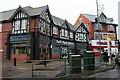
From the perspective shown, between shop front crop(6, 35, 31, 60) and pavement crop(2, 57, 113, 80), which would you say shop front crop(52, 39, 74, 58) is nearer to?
shop front crop(6, 35, 31, 60)

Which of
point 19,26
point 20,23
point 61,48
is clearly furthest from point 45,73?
point 61,48

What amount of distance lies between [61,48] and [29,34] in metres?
10.6

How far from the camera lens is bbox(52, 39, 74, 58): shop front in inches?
1616

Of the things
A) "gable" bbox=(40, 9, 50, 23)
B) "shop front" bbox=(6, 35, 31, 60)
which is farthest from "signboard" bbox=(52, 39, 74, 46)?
"shop front" bbox=(6, 35, 31, 60)

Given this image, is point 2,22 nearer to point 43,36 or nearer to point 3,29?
point 3,29

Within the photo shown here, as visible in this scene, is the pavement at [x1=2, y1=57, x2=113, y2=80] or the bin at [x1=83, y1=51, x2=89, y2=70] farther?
the bin at [x1=83, y1=51, x2=89, y2=70]

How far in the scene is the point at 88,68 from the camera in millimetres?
16438

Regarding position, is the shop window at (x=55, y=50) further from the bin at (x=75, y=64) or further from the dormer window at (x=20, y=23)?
the bin at (x=75, y=64)

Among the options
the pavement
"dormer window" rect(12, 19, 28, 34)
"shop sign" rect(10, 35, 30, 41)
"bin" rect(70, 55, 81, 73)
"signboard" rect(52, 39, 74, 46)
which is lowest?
the pavement

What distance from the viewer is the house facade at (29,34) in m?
34.8

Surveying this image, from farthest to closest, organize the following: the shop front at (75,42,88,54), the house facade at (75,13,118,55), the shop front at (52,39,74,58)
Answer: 1. the house facade at (75,13,118,55)
2. the shop front at (75,42,88,54)
3. the shop front at (52,39,74,58)

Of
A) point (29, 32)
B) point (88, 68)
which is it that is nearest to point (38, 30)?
point (29, 32)

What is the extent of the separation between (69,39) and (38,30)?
13551mm

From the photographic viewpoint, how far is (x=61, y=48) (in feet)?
143
